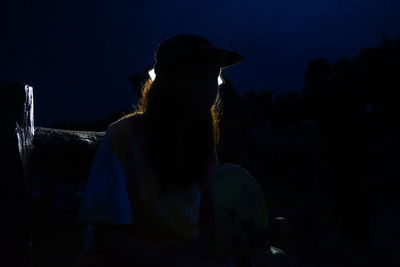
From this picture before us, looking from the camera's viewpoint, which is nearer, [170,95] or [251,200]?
[251,200]

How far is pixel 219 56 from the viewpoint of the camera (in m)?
1.60

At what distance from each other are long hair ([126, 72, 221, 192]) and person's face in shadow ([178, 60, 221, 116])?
0.04 metres

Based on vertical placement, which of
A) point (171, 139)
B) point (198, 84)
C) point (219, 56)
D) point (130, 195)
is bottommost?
point (130, 195)

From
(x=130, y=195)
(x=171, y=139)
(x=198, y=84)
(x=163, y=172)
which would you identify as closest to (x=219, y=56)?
(x=198, y=84)

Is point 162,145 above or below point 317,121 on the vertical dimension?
above

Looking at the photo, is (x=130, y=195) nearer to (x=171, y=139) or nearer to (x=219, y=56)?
(x=171, y=139)

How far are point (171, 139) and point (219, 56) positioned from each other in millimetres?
392

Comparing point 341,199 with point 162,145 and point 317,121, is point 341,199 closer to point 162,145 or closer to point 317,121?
point 317,121

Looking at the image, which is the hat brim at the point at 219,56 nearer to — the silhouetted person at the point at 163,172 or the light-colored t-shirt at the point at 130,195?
the silhouetted person at the point at 163,172

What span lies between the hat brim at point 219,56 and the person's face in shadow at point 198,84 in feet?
0.06

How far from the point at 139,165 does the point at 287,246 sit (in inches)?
25.2

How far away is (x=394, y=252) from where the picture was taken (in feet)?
15.7

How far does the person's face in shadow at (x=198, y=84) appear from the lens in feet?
5.24

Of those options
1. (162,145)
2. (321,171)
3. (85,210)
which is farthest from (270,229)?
(321,171)
